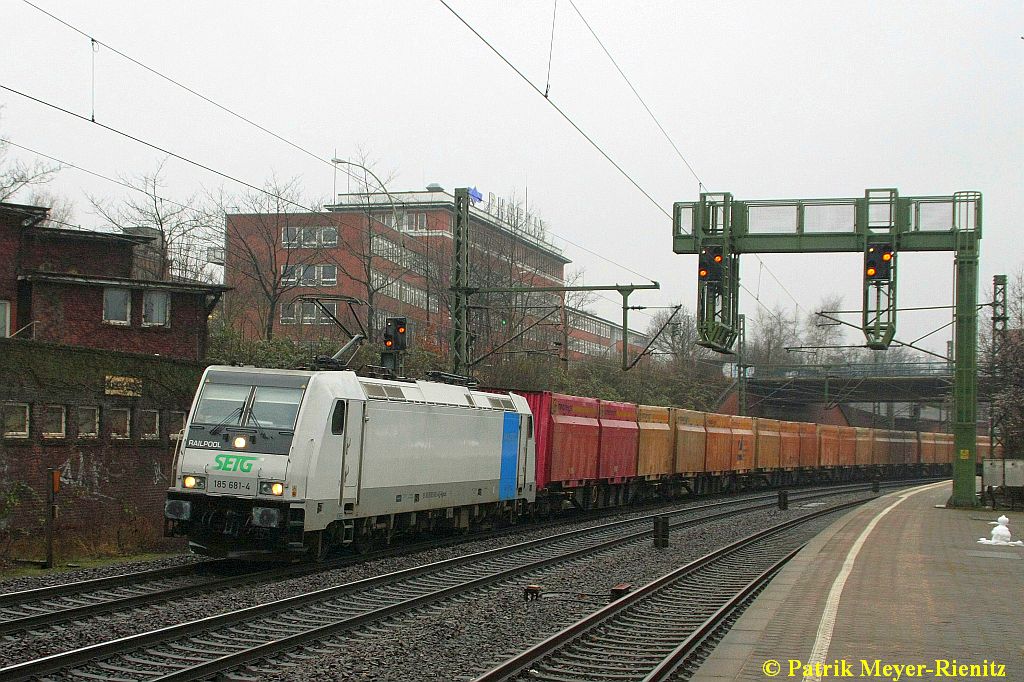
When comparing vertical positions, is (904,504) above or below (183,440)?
below

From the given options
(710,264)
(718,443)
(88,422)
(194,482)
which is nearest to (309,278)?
(718,443)

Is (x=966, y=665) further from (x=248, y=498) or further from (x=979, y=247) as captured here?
(x=979, y=247)

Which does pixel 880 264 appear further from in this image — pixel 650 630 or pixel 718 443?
pixel 718 443

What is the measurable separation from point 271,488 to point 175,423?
9.70m

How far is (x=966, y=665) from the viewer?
9.30 metres

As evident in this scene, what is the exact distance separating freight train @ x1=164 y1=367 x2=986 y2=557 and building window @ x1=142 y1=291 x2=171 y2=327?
1062cm

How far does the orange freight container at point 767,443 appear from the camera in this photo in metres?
49.5

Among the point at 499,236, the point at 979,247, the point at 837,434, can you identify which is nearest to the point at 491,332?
the point at 499,236

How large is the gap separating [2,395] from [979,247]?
23595mm

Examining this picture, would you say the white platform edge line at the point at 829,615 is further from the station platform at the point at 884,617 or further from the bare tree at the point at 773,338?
the bare tree at the point at 773,338

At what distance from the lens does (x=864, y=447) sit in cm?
6681

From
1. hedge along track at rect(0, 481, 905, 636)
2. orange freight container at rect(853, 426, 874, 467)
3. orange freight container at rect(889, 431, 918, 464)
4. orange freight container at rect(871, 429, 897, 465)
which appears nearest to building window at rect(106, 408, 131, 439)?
hedge along track at rect(0, 481, 905, 636)

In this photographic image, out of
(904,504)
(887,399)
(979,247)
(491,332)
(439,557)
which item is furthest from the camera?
(887,399)

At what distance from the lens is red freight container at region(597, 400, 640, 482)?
102ft
